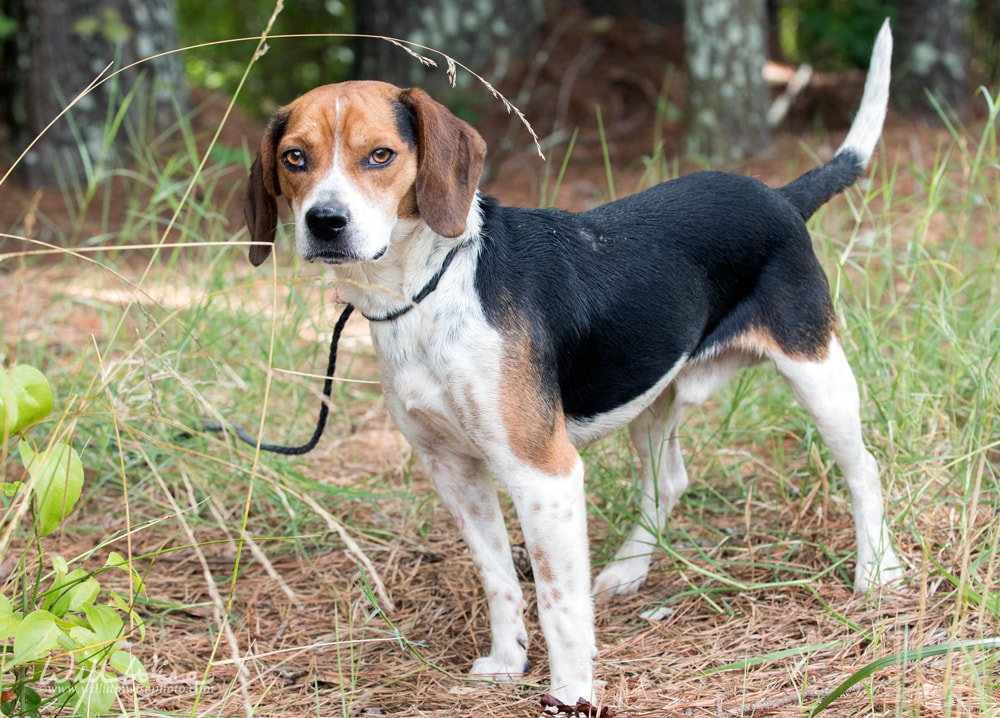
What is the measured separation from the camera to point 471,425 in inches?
99.4

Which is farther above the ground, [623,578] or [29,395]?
[29,395]

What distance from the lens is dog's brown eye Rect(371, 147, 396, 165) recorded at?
246cm

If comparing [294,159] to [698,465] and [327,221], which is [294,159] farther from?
[698,465]

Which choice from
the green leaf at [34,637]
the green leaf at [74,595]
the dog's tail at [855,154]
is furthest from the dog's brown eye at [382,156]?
the dog's tail at [855,154]

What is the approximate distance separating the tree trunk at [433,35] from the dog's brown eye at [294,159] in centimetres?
→ 516

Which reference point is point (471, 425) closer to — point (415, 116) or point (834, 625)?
point (415, 116)

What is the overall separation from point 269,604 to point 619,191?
13.7 ft

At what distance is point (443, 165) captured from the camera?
8.19ft

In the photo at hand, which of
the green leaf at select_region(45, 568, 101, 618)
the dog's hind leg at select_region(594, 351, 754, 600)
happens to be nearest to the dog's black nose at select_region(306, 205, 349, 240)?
the green leaf at select_region(45, 568, 101, 618)

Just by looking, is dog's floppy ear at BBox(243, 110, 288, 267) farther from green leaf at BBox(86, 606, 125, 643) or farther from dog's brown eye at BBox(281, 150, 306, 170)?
green leaf at BBox(86, 606, 125, 643)

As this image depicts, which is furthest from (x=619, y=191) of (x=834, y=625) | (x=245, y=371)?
(x=834, y=625)

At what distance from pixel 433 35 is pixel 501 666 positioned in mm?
6045

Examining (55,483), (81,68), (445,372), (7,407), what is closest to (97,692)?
(55,483)

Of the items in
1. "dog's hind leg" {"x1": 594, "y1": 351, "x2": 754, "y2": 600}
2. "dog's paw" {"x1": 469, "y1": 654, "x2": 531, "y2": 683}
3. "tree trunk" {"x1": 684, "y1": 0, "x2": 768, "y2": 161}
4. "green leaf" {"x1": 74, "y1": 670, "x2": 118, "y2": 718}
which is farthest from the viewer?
"tree trunk" {"x1": 684, "y1": 0, "x2": 768, "y2": 161}
